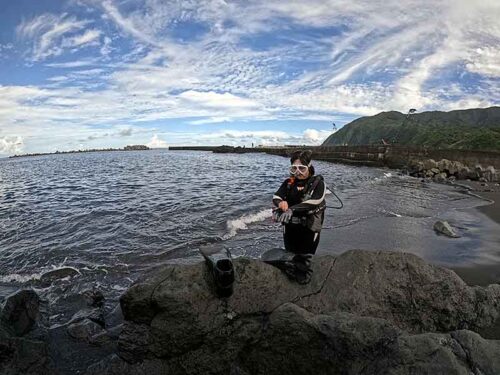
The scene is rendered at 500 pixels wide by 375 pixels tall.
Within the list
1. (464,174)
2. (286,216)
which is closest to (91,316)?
(286,216)

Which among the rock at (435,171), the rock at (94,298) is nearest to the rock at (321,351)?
the rock at (94,298)

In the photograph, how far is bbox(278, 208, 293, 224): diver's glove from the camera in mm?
5547

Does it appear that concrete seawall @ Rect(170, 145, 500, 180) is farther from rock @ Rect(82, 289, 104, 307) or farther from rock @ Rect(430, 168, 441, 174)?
rock @ Rect(82, 289, 104, 307)

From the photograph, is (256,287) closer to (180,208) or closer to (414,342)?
(414,342)

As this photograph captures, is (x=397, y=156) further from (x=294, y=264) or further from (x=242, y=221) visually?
(x=294, y=264)

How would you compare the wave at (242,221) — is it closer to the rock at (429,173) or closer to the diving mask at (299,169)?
the diving mask at (299,169)

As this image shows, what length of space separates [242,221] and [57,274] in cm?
784

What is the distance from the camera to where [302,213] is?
569 cm

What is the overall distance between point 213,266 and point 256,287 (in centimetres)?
75

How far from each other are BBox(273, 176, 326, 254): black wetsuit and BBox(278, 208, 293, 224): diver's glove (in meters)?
0.09

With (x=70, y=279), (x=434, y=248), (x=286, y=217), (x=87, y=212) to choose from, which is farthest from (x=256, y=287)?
(x=87, y=212)

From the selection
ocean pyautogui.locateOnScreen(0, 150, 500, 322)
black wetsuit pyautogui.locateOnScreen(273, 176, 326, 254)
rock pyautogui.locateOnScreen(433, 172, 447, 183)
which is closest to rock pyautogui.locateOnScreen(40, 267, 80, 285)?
ocean pyautogui.locateOnScreen(0, 150, 500, 322)

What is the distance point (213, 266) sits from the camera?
5117mm

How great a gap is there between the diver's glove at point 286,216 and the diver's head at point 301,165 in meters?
0.71
